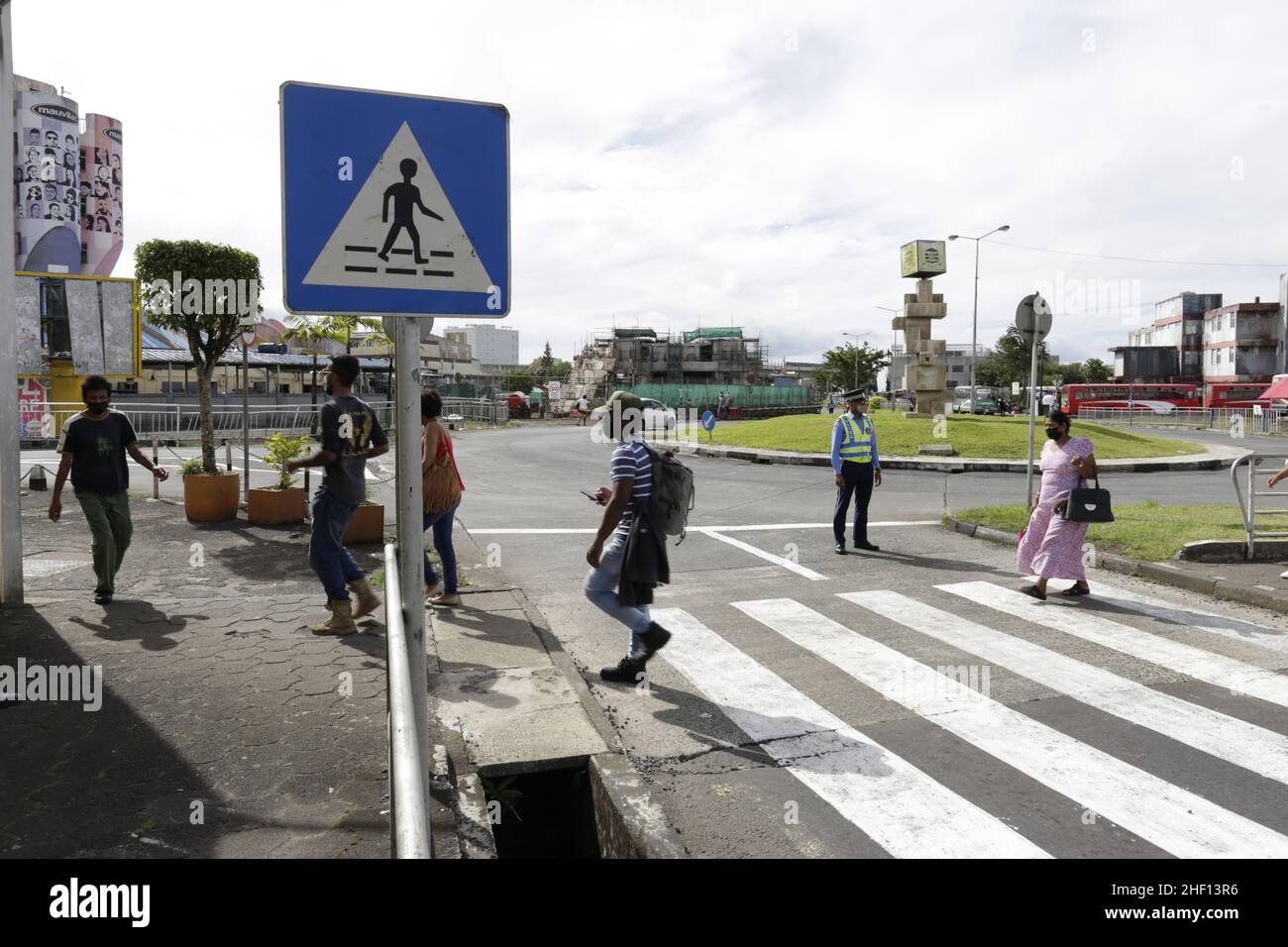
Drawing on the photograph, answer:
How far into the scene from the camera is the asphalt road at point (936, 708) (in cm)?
364

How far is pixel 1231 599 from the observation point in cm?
750

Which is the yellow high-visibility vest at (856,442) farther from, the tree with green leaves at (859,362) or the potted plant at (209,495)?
the tree with green leaves at (859,362)

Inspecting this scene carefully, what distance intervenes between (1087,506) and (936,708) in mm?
3212

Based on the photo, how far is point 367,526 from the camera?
368 inches

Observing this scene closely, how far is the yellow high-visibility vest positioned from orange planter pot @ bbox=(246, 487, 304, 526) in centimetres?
640

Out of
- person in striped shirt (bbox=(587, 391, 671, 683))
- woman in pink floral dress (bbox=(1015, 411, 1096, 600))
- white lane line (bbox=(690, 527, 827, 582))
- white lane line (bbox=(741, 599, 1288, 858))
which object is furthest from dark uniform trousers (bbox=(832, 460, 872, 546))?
person in striped shirt (bbox=(587, 391, 671, 683))

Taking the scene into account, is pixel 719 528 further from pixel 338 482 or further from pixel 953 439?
→ pixel 953 439

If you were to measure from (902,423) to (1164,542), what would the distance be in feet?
55.6

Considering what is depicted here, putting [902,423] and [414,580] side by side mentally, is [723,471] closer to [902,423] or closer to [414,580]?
[902,423]

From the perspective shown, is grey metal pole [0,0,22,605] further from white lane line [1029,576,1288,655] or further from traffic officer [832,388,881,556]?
white lane line [1029,576,1288,655]

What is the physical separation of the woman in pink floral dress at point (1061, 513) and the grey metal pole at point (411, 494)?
20.5 ft

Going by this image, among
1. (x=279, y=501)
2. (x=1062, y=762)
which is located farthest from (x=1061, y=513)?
(x=279, y=501)

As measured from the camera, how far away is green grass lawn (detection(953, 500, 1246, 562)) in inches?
358
